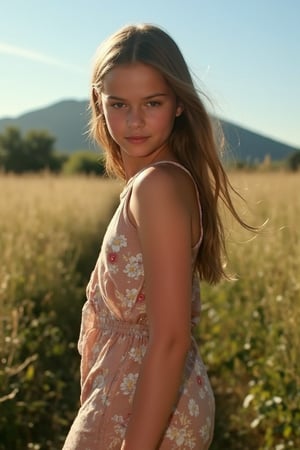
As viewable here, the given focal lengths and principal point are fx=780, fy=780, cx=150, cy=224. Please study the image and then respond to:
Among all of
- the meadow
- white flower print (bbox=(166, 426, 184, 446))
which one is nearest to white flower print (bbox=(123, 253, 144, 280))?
white flower print (bbox=(166, 426, 184, 446))

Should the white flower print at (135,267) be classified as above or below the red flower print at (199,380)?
above

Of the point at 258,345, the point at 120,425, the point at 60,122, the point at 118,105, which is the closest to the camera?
the point at 120,425

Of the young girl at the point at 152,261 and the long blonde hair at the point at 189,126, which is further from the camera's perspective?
the long blonde hair at the point at 189,126

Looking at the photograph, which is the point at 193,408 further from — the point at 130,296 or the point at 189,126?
the point at 189,126

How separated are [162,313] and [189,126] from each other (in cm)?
57

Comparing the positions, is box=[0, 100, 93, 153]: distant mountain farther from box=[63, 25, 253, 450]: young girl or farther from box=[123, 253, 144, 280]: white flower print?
box=[123, 253, 144, 280]: white flower print

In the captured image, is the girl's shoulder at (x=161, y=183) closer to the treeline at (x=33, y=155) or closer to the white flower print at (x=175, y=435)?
the white flower print at (x=175, y=435)

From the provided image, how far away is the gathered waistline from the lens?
1.73 meters

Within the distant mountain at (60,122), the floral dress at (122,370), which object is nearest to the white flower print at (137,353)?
the floral dress at (122,370)

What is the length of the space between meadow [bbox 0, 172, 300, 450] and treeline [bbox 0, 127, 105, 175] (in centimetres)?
5003

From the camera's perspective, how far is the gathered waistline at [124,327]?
1729 mm

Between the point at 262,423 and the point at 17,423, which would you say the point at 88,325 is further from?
the point at 262,423

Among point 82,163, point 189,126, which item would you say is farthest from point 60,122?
point 189,126

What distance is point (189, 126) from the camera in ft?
6.27
